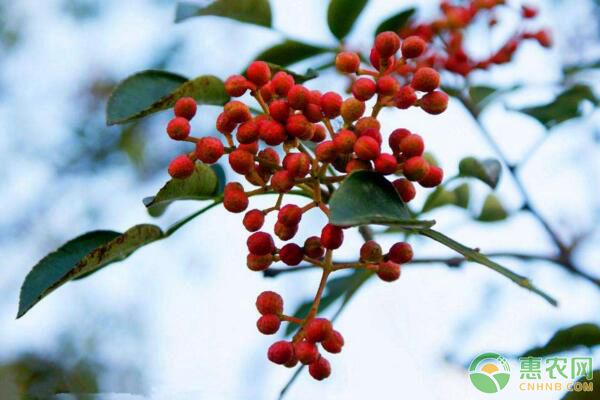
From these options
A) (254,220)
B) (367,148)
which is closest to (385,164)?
(367,148)

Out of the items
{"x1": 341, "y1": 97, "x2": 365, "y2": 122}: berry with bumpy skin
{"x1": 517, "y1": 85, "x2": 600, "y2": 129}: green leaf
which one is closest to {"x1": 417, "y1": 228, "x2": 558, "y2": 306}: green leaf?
{"x1": 341, "y1": 97, "x2": 365, "y2": 122}: berry with bumpy skin

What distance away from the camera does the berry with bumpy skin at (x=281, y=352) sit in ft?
3.74

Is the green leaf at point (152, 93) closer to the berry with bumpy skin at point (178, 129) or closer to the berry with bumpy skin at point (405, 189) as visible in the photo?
the berry with bumpy skin at point (178, 129)

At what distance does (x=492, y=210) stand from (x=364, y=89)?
114 cm

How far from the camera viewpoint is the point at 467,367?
1793mm

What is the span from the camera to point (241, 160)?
1125 mm

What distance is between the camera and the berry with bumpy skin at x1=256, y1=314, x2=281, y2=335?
3.86 ft

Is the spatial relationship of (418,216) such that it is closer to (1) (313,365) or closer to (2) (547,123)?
(2) (547,123)

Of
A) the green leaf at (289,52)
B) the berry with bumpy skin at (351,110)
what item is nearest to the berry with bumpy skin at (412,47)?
the berry with bumpy skin at (351,110)

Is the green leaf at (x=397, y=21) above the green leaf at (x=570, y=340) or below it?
above

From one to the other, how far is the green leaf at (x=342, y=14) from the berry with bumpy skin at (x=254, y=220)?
0.66 meters

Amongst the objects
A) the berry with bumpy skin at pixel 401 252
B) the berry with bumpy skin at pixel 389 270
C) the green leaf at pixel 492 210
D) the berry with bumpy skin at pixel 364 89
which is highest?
the berry with bumpy skin at pixel 364 89

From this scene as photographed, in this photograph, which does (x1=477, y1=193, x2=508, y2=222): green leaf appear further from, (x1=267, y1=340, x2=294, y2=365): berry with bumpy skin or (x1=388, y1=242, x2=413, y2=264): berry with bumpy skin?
(x1=267, y1=340, x2=294, y2=365): berry with bumpy skin

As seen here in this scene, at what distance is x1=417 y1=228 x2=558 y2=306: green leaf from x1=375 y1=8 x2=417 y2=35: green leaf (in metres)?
0.75
